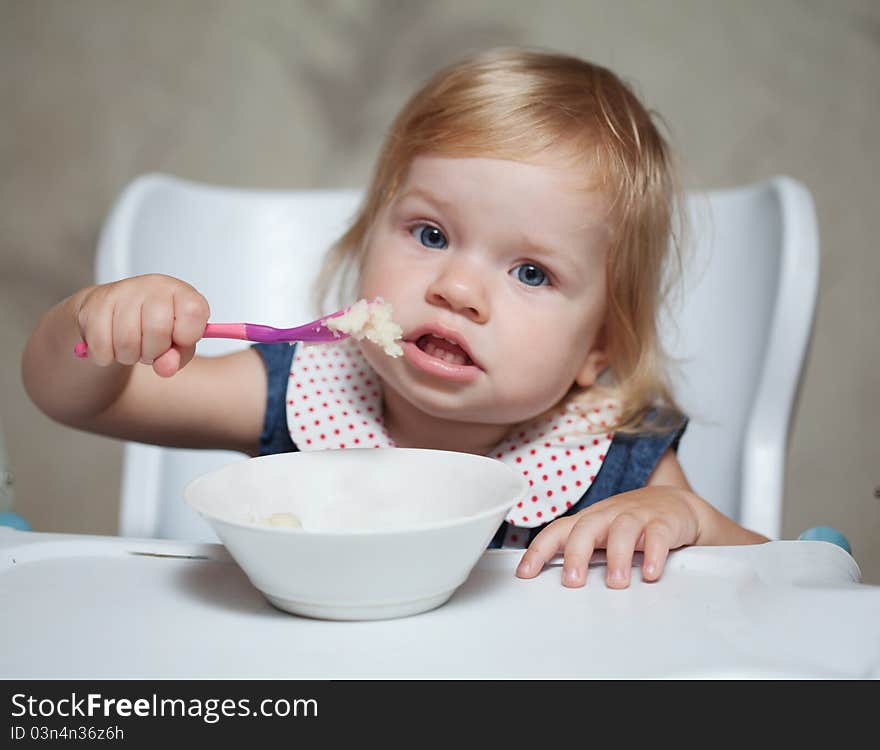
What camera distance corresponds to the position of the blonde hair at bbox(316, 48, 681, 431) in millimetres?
872

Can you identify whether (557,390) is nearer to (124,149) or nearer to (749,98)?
(749,98)

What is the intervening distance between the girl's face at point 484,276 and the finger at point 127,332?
0.82 ft

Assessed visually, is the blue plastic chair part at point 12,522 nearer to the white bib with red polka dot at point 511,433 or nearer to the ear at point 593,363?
the white bib with red polka dot at point 511,433

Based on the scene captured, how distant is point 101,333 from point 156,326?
41mm

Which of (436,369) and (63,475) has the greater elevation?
(436,369)

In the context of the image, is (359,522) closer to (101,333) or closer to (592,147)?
(101,333)

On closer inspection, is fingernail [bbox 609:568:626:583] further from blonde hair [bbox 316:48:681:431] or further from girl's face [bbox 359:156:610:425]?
blonde hair [bbox 316:48:681:431]

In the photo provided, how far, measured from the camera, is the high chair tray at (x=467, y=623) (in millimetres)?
482

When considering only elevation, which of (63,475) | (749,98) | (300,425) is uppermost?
(749,98)

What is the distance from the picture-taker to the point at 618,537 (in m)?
0.65

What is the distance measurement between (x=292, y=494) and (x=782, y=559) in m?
0.30

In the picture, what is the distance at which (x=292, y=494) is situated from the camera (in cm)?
64
